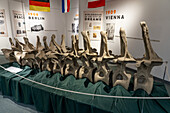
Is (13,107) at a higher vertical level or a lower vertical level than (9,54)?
lower

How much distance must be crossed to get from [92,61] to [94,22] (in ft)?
11.1

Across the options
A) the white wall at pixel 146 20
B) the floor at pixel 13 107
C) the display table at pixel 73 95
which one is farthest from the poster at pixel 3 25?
the white wall at pixel 146 20

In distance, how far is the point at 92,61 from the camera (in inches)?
99.0

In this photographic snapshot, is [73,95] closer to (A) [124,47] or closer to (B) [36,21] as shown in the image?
(A) [124,47]

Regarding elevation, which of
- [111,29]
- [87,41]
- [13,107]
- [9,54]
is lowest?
[13,107]

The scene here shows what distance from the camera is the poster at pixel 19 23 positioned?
17.1 ft

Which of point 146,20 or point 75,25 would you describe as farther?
point 75,25

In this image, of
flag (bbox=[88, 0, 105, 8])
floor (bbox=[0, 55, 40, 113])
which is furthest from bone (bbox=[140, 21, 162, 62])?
flag (bbox=[88, 0, 105, 8])

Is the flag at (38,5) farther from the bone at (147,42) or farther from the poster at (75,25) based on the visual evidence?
the bone at (147,42)

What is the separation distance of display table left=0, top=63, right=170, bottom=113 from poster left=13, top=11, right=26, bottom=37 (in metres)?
2.80

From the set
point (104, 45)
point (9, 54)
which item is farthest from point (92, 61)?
point (9, 54)

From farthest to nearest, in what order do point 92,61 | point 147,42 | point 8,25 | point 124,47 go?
point 8,25 → point 92,61 → point 124,47 → point 147,42

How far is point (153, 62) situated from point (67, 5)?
4.68 meters

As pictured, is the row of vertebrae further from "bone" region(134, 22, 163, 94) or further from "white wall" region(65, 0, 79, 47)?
"white wall" region(65, 0, 79, 47)
